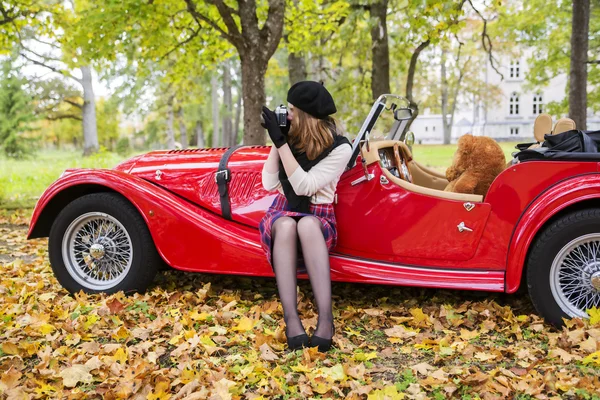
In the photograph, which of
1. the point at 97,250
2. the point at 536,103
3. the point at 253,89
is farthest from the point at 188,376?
the point at 536,103

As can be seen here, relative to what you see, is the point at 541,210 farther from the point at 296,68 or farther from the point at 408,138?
the point at 296,68

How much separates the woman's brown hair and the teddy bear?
39.0 inches

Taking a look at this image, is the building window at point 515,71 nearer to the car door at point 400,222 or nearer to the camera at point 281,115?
the car door at point 400,222

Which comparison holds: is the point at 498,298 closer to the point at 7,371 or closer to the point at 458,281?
the point at 458,281

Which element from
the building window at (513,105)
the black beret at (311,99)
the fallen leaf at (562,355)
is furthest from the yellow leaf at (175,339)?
the building window at (513,105)

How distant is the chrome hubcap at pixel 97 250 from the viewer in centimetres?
423

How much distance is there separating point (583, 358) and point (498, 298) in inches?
47.6

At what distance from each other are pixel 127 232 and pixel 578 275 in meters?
3.15

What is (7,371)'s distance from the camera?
2.93 meters

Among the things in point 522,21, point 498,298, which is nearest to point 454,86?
point 522,21

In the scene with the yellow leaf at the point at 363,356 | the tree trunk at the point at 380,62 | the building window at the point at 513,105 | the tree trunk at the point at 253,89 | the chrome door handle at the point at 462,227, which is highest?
the building window at the point at 513,105

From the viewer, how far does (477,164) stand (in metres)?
3.87

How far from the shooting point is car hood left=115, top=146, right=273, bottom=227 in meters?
4.11

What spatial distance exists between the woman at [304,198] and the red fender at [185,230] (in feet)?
1.45
